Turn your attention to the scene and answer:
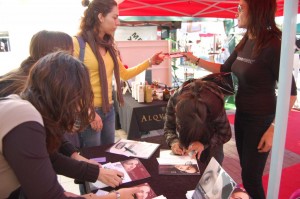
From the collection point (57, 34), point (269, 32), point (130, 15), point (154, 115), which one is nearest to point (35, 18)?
point (130, 15)

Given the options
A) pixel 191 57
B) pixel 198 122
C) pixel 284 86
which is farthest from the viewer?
pixel 191 57

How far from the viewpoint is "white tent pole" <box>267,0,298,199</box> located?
48cm

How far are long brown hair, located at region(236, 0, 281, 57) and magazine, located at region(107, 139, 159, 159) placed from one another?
68 centimetres

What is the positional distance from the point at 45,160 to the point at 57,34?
647mm

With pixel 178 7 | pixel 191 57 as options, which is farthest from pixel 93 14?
pixel 178 7

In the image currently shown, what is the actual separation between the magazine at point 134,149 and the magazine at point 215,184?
15.0 inches

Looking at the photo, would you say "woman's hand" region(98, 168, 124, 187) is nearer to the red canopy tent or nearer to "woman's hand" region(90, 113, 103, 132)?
"woman's hand" region(90, 113, 103, 132)

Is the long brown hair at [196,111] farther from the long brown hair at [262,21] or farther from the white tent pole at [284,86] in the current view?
the white tent pole at [284,86]

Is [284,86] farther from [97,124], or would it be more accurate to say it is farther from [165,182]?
[97,124]

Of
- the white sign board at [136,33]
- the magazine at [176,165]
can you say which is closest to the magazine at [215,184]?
the magazine at [176,165]

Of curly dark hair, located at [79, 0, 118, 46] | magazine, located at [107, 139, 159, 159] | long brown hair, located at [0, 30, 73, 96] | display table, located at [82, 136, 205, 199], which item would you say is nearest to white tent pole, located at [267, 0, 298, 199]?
display table, located at [82, 136, 205, 199]

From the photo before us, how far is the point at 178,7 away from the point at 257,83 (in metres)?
2.88

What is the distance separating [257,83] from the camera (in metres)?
1.22

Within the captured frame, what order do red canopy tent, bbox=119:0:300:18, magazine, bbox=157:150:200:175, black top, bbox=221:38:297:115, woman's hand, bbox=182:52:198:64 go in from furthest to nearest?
red canopy tent, bbox=119:0:300:18 < woman's hand, bbox=182:52:198:64 < black top, bbox=221:38:297:115 < magazine, bbox=157:150:200:175
